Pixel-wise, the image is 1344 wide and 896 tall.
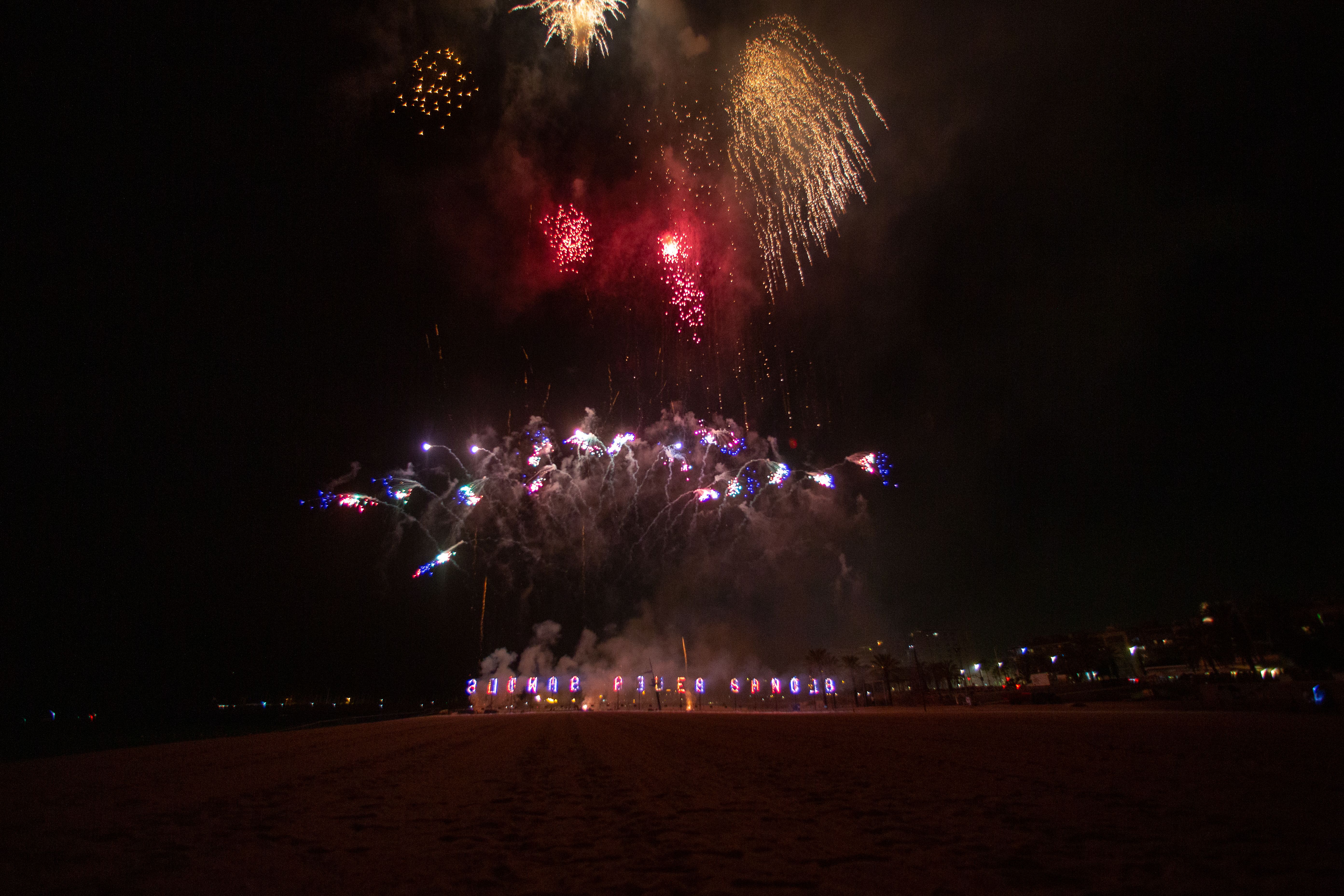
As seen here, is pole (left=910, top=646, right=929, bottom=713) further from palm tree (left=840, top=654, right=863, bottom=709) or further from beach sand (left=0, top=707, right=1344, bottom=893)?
beach sand (left=0, top=707, right=1344, bottom=893)

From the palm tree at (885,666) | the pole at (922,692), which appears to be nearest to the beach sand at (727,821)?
the pole at (922,692)

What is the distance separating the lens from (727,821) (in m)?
7.05

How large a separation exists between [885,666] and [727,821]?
7038cm

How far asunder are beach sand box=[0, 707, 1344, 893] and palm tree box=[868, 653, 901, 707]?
171 ft

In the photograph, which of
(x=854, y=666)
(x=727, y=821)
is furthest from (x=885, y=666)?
(x=727, y=821)

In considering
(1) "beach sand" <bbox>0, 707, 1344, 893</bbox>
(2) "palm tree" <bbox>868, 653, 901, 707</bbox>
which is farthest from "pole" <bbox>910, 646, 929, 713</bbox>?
(1) "beach sand" <bbox>0, 707, 1344, 893</bbox>

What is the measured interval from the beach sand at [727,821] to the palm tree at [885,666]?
5219cm

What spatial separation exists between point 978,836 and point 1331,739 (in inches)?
541

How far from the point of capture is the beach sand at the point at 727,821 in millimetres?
4941

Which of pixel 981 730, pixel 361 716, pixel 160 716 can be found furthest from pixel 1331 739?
pixel 160 716

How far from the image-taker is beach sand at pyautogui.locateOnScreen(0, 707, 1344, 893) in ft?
16.2

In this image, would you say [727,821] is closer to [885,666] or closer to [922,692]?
[922,692]

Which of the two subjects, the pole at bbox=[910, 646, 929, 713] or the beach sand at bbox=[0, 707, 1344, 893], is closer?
the beach sand at bbox=[0, 707, 1344, 893]

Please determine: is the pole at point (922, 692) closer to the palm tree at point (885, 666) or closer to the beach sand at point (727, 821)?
the palm tree at point (885, 666)
